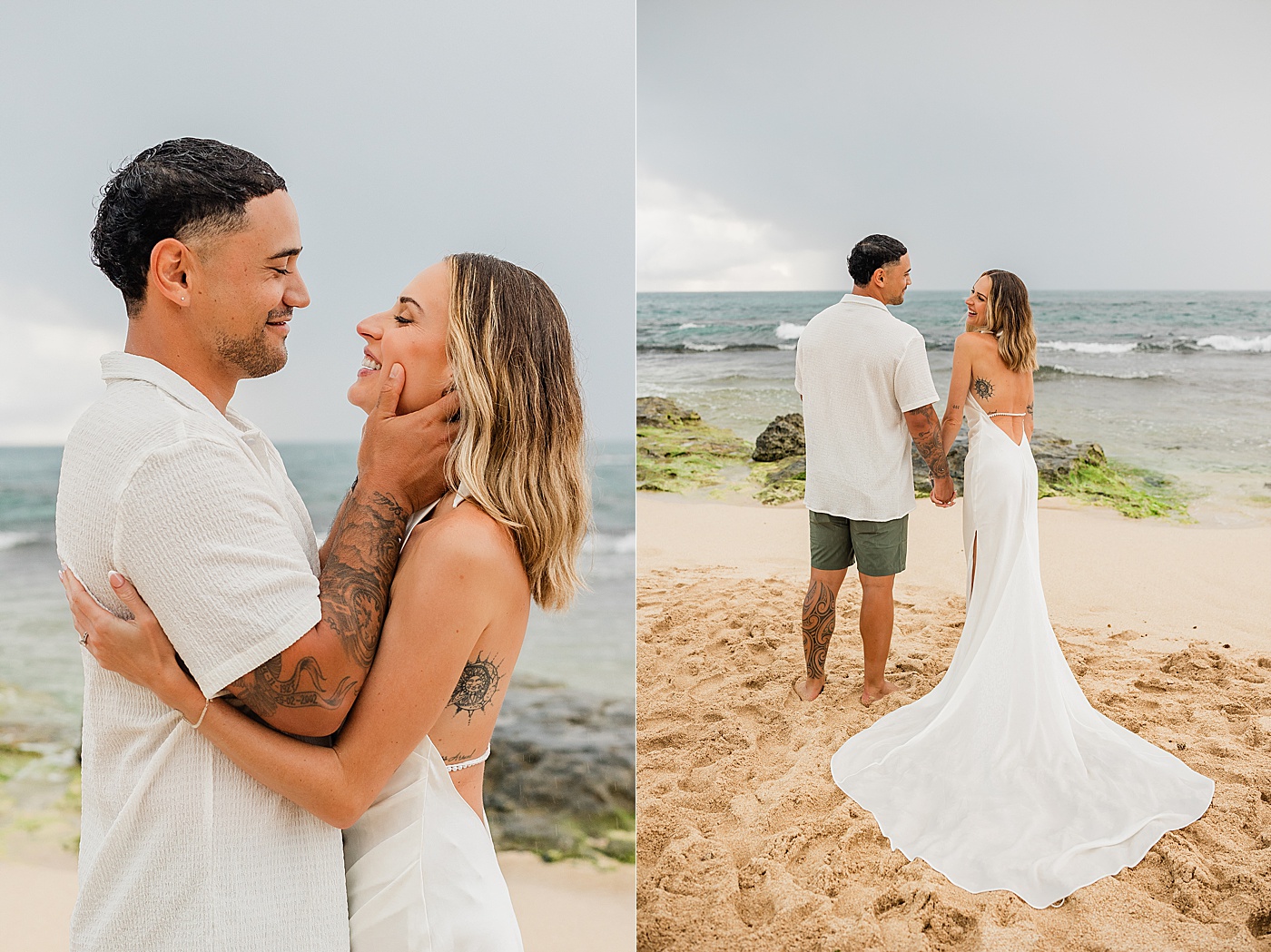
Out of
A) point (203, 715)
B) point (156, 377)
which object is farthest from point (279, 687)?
point (156, 377)

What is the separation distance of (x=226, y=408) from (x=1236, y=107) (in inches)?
Result: 188

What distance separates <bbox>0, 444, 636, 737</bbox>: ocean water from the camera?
2.95 meters

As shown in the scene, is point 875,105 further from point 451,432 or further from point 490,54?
point 451,432

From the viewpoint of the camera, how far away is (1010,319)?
3104mm

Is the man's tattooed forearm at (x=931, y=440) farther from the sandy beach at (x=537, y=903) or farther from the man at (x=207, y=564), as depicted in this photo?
the man at (x=207, y=564)

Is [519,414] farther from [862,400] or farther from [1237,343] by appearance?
[1237,343]

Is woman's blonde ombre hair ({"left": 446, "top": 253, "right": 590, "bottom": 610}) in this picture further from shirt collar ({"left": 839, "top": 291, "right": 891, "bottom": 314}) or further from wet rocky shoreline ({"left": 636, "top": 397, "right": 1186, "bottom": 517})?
wet rocky shoreline ({"left": 636, "top": 397, "right": 1186, "bottom": 517})

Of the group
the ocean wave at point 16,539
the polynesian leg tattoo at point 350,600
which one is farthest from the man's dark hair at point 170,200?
the ocean wave at point 16,539

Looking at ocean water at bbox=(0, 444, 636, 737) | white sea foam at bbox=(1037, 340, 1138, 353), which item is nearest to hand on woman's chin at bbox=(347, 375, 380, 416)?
ocean water at bbox=(0, 444, 636, 737)

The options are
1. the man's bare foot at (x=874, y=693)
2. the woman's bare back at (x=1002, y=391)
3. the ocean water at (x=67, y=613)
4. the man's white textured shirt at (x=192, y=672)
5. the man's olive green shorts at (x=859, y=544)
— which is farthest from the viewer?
the man's bare foot at (x=874, y=693)

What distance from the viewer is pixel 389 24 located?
270 centimetres

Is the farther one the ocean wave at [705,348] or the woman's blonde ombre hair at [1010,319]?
the ocean wave at [705,348]

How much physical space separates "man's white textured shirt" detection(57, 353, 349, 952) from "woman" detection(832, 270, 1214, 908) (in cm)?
227

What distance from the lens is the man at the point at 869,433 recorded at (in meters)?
3.17
